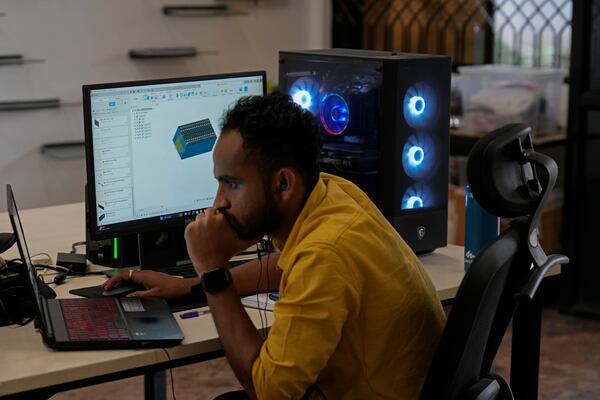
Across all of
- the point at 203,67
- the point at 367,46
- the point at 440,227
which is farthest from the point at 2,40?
the point at 440,227

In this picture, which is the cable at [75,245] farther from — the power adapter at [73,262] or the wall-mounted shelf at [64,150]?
the wall-mounted shelf at [64,150]

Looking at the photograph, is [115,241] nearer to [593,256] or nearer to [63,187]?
[63,187]

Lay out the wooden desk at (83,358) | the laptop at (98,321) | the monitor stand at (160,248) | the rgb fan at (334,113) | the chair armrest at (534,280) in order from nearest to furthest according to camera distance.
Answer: the chair armrest at (534,280) < the wooden desk at (83,358) < the laptop at (98,321) < the monitor stand at (160,248) < the rgb fan at (334,113)

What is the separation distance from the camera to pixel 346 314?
1.64 m

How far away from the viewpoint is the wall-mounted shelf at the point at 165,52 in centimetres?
418

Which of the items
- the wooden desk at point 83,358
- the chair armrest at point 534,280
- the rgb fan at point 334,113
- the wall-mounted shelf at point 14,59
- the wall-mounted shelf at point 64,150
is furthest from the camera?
the wall-mounted shelf at point 64,150

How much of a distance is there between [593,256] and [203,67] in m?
1.85

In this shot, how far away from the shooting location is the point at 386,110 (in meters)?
2.38

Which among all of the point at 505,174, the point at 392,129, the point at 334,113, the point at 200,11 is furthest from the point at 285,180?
the point at 200,11

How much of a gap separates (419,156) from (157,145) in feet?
2.14

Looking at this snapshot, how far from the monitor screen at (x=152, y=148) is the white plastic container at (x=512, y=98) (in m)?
1.94

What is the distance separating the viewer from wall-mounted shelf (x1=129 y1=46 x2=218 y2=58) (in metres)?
4.18

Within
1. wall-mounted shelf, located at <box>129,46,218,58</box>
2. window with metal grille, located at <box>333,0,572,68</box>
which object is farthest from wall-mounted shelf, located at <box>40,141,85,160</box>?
window with metal grille, located at <box>333,0,572,68</box>

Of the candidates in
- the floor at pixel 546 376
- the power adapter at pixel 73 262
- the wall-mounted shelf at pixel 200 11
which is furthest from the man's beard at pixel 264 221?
the wall-mounted shelf at pixel 200 11
